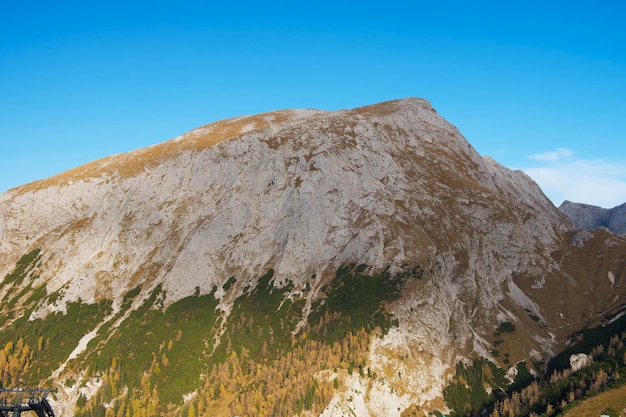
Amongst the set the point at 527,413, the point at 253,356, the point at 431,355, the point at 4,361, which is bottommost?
the point at 527,413

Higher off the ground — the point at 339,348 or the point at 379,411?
the point at 339,348

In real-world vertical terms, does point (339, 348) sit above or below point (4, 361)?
below

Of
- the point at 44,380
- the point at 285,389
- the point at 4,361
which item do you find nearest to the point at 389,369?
the point at 285,389

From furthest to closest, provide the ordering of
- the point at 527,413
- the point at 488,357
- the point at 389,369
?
the point at 488,357
the point at 389,369
the point at 527,413

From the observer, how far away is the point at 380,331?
190 metres

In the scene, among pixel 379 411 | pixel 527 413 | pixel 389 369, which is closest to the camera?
pixel 527 413

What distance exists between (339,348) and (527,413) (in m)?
68.0

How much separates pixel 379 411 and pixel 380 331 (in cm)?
3174

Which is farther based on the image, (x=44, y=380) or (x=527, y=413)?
(x=44, y=380)

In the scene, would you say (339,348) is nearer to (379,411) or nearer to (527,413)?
(379,411)

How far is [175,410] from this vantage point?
6954 inches

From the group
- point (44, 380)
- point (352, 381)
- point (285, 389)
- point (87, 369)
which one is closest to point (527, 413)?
point (352, 381)

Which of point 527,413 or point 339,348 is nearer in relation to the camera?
point 527,413

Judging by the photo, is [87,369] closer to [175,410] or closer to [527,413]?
[175,410]
